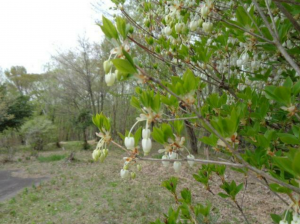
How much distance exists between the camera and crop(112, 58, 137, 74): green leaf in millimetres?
590

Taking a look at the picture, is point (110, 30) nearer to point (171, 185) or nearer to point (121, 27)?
→ point (121, 27)

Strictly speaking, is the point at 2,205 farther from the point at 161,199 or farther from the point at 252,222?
the point at 252,222

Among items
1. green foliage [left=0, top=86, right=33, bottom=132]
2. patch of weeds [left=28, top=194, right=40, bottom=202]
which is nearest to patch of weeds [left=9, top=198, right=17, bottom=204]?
patch of weeds [left=28, top=194, right=40, bottom=202]

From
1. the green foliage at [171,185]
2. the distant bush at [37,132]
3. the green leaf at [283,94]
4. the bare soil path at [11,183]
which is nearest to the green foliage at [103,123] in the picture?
the green leaf at [283,94]

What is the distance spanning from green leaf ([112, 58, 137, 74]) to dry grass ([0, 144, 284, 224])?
2.84 meters

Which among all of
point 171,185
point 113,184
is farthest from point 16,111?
point 171,185

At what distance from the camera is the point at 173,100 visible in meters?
0.90

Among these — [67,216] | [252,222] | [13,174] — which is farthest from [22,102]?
[252,222]

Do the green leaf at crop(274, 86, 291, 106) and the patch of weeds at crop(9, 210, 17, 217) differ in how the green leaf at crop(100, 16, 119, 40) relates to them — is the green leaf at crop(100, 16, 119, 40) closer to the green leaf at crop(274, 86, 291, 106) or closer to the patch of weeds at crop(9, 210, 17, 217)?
the green leaf at crop(274, 86, 291, 106)

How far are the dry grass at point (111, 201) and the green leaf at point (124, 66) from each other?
2.84m

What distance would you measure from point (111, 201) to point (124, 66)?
4625 mm

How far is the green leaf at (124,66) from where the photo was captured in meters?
0.59

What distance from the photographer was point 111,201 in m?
4.61

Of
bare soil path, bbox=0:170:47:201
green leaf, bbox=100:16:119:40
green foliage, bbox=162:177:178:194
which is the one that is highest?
green leaf, bbox=100:16:119:40
